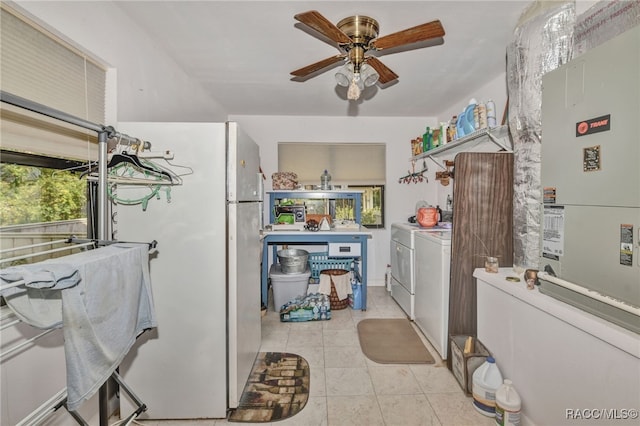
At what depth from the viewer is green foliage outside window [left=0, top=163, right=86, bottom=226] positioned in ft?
3.87

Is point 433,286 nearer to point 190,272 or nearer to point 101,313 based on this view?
point 190,272

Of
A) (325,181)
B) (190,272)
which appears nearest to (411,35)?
(190,272)

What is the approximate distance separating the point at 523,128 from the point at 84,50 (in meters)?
2.50

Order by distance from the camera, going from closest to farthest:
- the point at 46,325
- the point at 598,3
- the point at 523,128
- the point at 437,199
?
the point at 46,325 < the point at 598,3 < the point at 523,128 < the point at 437,199

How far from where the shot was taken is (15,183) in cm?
121

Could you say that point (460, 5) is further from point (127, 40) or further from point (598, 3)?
point (127, 40)

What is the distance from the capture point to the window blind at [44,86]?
1.15 m

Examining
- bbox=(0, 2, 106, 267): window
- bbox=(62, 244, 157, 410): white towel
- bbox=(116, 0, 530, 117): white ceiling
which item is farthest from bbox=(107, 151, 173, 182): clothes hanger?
bbox=(116, 0, 530, 117): white ceiling

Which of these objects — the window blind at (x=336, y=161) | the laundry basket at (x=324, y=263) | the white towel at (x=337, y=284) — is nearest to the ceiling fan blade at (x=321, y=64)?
the window blind at (x=336, y=161)

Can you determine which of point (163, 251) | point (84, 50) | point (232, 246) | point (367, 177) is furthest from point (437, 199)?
point (84, 50)

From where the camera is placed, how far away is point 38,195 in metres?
1.32

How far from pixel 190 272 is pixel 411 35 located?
71.5 inches

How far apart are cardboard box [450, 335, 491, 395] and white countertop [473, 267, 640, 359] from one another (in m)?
0.45

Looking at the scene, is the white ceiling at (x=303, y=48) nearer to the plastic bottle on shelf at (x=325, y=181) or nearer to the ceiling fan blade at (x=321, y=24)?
the ceiling fan blade at (x=321, y=24)
